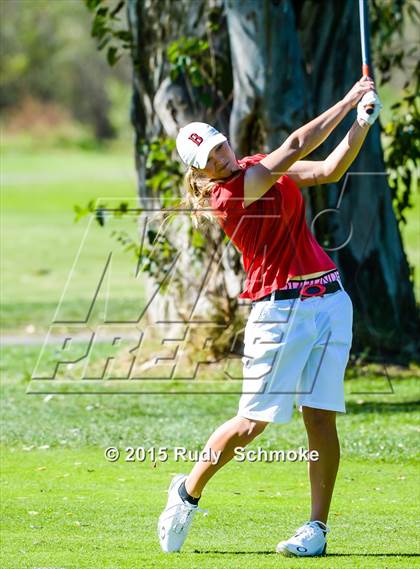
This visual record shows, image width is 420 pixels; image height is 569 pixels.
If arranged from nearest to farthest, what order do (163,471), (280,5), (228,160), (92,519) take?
(228,160) < (92,519) < (163,471) < (280,5)

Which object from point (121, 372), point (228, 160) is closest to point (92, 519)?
point (228, 160)

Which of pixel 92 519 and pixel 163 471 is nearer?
pixel 92 519

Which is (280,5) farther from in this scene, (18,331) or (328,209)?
(18,331)

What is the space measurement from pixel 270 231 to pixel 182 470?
9.44 feet

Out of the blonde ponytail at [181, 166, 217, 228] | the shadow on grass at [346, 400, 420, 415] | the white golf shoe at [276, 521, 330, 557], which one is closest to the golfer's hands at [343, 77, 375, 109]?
the blonde ponytail at [181, 166, 217, 228]

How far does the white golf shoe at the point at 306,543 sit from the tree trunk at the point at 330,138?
6.04 metres

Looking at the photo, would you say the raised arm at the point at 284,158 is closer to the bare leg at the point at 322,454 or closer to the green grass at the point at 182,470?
the bare leg at the point at 322,454

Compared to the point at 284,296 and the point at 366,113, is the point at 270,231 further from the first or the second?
the point at 366,113

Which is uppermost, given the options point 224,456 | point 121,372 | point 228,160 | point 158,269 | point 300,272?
point 228,160

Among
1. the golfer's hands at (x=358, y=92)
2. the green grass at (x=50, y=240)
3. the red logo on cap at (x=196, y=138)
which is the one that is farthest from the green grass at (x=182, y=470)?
the green grass at (x=50, y=240)

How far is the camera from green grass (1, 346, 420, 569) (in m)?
6.16

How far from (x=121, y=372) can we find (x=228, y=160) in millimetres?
6966

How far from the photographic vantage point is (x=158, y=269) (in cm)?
1270

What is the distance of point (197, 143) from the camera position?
5977 mm
